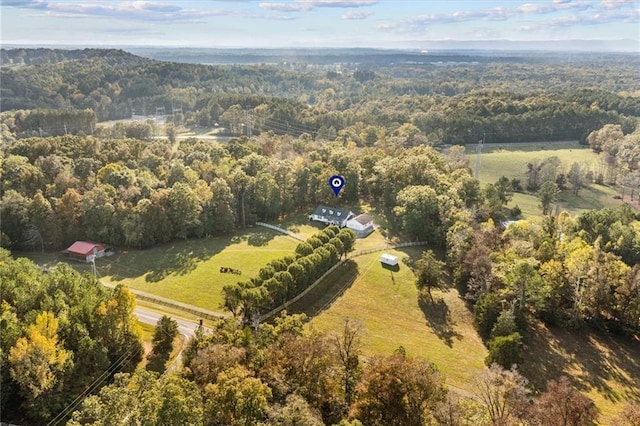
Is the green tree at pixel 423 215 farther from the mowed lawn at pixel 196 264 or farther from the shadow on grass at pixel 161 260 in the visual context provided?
the shadow on grass at pixel 161 260

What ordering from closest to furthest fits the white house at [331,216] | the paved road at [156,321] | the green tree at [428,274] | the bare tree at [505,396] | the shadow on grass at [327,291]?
the bare tree at [505,396] → the paved road at [156,321] → the shadow on grass at [327,291] → the green tree at [428,274] → the white house at [331,216]

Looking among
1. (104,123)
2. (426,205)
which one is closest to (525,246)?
(426,205)

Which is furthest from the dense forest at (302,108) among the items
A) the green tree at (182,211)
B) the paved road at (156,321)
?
the paved road at (156,321)

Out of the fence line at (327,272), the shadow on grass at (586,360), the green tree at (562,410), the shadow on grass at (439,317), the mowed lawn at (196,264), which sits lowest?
the shadow on grass at (586,360)

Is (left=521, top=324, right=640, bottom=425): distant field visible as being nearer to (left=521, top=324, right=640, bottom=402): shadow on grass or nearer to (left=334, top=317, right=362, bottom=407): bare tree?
(left=521, top=324, right=640, bottom=402): shadow on grass

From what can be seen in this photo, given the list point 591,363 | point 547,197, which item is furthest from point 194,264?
point 547,197

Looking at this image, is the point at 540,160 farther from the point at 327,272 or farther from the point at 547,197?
the point at 327,272

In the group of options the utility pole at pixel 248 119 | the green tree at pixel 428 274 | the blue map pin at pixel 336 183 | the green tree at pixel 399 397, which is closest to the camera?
the green tree at pixel 399 397
